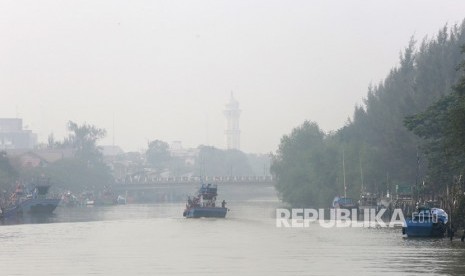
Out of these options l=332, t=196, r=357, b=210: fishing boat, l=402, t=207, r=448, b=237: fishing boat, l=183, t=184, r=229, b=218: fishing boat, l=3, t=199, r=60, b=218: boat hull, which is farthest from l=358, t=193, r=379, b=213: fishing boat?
l=402, t=207, r=448, b=237: fishing boat

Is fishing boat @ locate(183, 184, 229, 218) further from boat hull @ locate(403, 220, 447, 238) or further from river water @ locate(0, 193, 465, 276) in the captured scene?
boat hull @ locate(403, 220, 447, 238)

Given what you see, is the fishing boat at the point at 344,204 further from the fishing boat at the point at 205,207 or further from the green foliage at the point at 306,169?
the green foliage at the point at 306,169

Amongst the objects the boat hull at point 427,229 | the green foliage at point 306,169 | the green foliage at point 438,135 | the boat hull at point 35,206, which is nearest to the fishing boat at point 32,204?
the boat hull at point 35,206

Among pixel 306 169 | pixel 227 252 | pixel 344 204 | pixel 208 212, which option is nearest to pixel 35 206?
pixel 208 212

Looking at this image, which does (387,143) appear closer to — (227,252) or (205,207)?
(205,207)

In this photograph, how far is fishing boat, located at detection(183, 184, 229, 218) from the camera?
Result: 11600 cm

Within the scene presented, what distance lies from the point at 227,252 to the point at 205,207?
174 ft

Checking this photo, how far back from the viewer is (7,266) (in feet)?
182

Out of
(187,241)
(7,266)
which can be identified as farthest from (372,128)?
(7,266)

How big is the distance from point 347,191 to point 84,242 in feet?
223

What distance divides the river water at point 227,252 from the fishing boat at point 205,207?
23528 millimetres

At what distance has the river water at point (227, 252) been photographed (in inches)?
2083

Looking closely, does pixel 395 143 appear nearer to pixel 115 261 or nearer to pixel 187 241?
pixel 187 241

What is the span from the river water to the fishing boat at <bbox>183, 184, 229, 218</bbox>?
2353 cm
